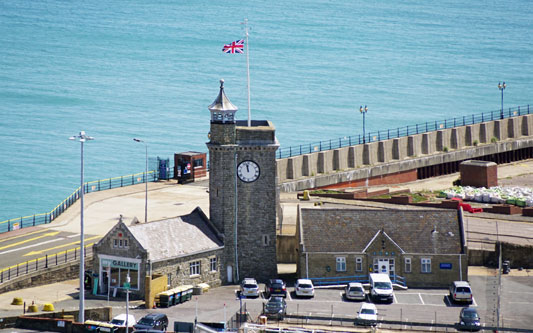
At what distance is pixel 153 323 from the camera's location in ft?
179

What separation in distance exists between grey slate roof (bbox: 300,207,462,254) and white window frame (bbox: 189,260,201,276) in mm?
6967

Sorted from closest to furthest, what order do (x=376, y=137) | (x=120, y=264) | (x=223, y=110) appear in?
(x=120, y=264), (x=223, y=110), (x=376, y=137)

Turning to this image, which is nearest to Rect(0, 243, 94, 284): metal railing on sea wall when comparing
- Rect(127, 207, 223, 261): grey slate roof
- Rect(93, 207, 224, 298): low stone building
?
Rect(93, 207, 224, 298): low stone building

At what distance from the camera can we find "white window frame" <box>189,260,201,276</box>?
67.4 metres

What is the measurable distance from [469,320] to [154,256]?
19.8m

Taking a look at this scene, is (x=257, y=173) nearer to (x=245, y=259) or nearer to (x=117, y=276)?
(x=245, y=259)

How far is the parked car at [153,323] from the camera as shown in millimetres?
54219

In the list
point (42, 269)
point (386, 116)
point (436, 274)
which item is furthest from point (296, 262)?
point (386, 116)

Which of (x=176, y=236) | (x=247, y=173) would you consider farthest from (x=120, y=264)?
(x=247, y=173)

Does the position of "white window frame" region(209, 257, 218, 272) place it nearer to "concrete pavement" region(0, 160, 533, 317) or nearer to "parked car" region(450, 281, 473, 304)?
"concrete pavement" region(0, 160, 533, 317)

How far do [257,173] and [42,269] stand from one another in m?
15.2

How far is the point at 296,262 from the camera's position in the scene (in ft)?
244

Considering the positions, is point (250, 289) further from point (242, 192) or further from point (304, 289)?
point (242, 192)

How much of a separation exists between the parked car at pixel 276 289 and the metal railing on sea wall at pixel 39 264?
44.5 feet
